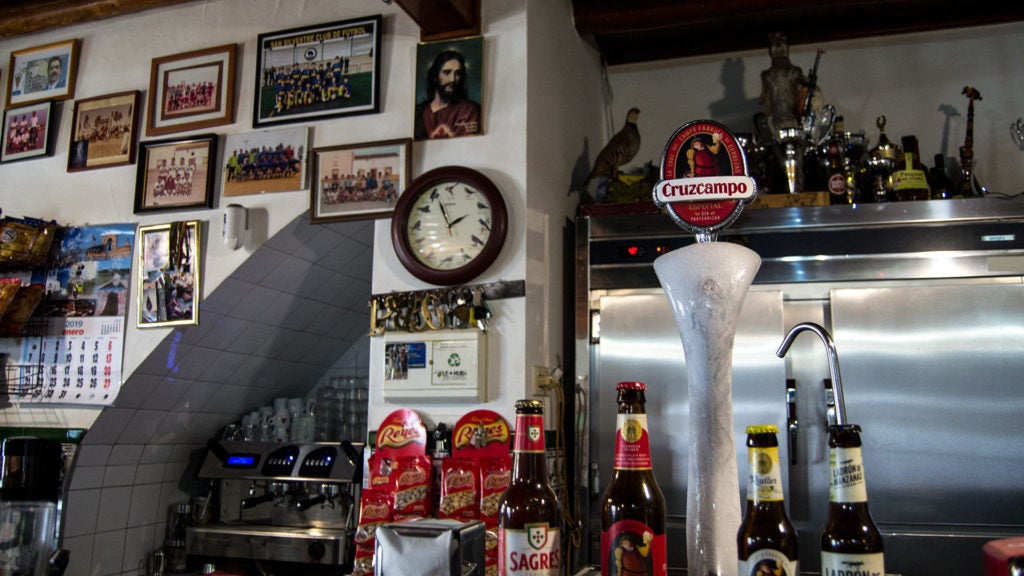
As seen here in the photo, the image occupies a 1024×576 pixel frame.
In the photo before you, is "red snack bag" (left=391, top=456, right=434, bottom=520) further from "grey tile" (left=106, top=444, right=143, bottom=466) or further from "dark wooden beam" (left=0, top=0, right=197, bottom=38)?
"dark wooden beam" (left=0, top=0, right=197, bottom=38)

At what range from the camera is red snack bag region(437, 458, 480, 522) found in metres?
2.62

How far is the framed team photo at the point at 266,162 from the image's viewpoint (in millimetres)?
3145

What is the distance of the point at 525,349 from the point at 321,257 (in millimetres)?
1111

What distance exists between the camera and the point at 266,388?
380 cm

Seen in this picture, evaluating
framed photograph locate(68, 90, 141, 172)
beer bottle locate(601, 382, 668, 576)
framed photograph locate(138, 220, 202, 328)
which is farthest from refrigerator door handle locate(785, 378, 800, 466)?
framed photograph locate(68, 90, 141, 172)

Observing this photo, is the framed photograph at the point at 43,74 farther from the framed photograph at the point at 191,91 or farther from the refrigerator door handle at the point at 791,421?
the refrigerator door handle at the point at 791,421

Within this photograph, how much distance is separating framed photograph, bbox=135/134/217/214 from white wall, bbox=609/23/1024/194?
1981 millimetres

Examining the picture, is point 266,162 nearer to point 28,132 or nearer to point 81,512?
point 28,132

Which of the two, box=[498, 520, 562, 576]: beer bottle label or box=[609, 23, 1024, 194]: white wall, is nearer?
box=[498, 520, 562, 576]: beer bottle label

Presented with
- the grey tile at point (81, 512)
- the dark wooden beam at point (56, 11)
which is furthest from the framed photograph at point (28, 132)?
the grey tile at point (81, 512)

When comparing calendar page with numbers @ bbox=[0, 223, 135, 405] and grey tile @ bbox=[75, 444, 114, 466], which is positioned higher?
calendar page with numbers @ bbox=[0, 223, 135, 405]

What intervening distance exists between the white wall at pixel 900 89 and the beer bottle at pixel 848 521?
296 cm

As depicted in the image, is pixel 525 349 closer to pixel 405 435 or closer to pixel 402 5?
pixel 405 435

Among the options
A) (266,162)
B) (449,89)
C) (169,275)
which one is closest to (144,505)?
(169,275)
